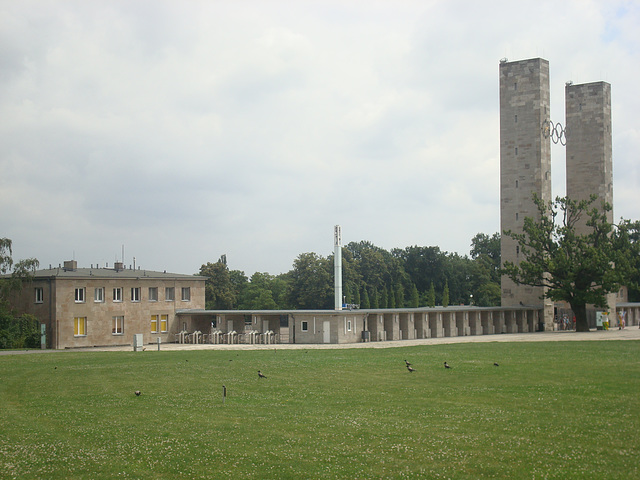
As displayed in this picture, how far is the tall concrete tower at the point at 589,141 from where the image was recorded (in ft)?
260

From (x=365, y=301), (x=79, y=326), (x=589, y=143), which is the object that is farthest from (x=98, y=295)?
(x=589, y=143)

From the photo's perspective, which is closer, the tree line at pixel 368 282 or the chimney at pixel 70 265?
Answer: the chimney at pixel 70 265

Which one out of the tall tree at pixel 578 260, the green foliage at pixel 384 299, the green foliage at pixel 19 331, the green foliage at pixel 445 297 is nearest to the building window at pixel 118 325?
the green foliage at pixel 19 331

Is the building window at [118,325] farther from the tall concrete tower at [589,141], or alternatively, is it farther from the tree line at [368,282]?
the tall concrete tower at [589,141]

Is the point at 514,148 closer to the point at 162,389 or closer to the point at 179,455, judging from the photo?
the point at 162,389

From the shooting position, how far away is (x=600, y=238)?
63.3 meters

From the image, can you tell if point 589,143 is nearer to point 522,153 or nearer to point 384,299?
point 522,153

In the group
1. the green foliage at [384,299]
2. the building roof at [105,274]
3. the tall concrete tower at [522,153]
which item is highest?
the tall concrete tower at [522,153]

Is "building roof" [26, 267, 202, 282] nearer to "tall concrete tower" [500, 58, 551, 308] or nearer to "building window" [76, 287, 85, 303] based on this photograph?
"building window" [76, 287, 85, 303]

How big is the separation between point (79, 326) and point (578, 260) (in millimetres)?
43519

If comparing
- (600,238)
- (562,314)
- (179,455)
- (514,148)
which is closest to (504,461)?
(179,455)

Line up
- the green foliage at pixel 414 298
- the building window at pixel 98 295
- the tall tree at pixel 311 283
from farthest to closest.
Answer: the green foliage at pixel 414 298 → the tall tree at pixel 311 283 → the building window at pixel 98 295

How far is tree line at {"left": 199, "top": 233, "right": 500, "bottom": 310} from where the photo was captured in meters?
97.3

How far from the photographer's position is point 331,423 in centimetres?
1605
